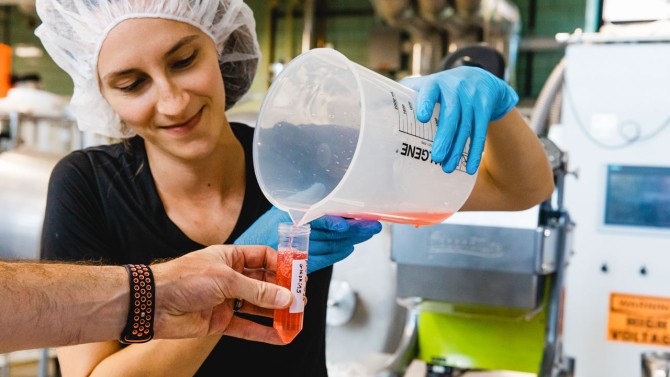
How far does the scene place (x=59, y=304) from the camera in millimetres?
673

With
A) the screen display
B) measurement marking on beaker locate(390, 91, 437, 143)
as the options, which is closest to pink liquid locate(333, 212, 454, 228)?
measurement marking on beaker locate(390, 91, 437, 143)

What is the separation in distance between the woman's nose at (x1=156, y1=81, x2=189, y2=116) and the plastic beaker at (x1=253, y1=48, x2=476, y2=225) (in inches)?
7.8

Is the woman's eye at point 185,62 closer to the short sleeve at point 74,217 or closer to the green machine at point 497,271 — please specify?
the short sleeve at point 74,217

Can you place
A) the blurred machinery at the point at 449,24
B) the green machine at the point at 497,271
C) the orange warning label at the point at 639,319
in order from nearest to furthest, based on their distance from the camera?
the green machine at the point at 497,271, the orange warning label at the point at 639,319, the blurred machinery at the point at 449,24

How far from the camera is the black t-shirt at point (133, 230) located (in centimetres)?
106

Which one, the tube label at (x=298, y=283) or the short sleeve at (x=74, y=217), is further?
the short sleeve at (x=74, y=217)

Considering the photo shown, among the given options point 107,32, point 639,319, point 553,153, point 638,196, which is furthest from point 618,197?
point 107,32

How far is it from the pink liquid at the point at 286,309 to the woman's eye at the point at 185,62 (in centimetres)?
43

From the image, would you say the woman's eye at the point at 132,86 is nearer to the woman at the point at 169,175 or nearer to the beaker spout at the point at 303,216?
the woman at the point at 169,175

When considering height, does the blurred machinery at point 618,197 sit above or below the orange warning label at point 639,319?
above

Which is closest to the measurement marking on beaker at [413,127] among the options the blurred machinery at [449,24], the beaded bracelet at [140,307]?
the beaded bracelet at [140,307]

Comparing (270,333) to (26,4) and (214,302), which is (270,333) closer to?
(214,302)

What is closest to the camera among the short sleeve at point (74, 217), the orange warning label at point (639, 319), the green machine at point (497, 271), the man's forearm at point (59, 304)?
the man's forearm at point (59, 304)

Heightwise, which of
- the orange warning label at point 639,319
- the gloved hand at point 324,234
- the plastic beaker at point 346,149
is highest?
the plastic beaker at point 346,149
